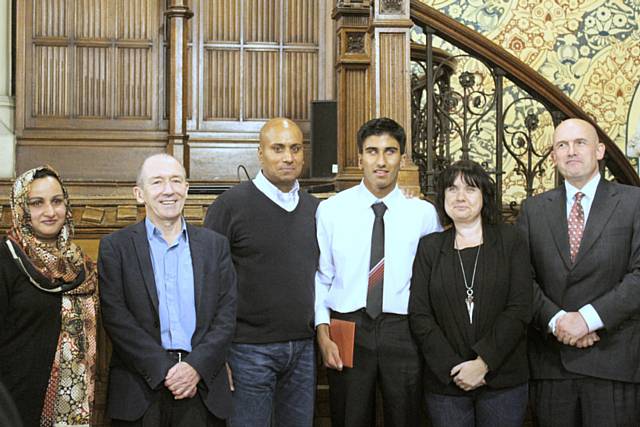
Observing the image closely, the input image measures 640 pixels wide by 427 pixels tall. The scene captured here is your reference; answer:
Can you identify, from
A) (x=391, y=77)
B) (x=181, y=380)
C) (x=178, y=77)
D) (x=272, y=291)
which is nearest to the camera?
(x=181, y=380)

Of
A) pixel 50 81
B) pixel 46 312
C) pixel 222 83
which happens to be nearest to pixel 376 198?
pixel 46 312

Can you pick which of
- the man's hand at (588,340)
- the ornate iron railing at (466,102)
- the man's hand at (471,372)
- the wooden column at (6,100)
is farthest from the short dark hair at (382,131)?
the wooden column at (6,100)

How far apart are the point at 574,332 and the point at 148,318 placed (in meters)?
1.42

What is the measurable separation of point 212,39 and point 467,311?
401cm

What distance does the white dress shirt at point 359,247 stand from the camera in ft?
11.1

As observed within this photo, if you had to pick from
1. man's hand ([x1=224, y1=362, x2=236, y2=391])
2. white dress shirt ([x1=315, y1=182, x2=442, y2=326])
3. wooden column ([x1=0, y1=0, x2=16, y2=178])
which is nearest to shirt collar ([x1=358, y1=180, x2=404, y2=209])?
white dress shirt ([x1=315, y1=182, x2=442, y2=326])

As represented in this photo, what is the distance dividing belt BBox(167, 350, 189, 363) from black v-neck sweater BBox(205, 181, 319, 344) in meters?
0.29

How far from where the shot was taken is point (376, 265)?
3.41m

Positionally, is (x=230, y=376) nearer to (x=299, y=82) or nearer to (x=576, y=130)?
(x=576, y=130)

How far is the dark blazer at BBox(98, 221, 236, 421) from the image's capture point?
3.05 meters

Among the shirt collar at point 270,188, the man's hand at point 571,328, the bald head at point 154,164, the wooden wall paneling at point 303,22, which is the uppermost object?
the wooden wall paneling at point 303,22

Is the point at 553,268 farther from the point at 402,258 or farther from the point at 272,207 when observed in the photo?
the point at 272,207

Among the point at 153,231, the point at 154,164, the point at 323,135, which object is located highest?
the point at 323,135

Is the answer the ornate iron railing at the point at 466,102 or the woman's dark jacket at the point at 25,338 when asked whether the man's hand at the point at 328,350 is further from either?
the ornate iron railing at the point at 466,102
